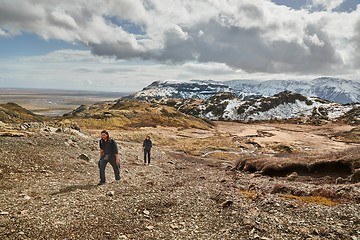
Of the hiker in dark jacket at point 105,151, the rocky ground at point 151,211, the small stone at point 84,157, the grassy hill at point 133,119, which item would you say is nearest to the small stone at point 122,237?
the rocky ground at point 151,211

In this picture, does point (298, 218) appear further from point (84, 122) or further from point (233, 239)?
point (84, 122)

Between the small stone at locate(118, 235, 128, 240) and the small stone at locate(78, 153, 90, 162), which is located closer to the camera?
the small stone at locate(118, 235, 128, 240)

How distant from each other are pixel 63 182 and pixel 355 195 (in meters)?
19.4

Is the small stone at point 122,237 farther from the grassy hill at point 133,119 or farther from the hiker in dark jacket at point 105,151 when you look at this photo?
the grassy hill at point 133,119

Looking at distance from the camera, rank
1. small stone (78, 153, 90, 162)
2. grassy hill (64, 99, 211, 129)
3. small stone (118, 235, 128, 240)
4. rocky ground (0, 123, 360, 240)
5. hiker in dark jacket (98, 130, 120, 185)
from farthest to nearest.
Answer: grassy hill (64, 99, 211, 129) → small stone (78, 153, 90, 162) → hiker in dark jacket (98, 130, 120, 185) → rocky ground (0, 123, 360, 240) → small stone (118, 235, 128, 240)

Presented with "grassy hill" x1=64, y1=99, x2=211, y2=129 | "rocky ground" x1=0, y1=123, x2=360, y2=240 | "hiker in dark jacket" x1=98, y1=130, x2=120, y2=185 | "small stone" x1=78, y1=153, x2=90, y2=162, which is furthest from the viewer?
"grassy hill" x1=64, y1=99, x2=211, y2=129

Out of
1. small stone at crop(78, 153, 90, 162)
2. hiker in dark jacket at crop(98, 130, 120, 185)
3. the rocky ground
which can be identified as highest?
hiker in dark jacket at crop(98, 130, 120, 185)

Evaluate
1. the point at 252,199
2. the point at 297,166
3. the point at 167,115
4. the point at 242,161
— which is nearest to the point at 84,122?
the point at 167,115

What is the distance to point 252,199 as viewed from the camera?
63.2ft

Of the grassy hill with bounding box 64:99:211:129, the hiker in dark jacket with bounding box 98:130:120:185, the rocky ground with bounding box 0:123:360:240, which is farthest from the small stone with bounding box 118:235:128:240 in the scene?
the grassy hill with bounding box 64:99:211:129

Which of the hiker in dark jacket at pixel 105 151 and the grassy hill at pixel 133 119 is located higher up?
the hiker in dark jacket at pixel 105 151

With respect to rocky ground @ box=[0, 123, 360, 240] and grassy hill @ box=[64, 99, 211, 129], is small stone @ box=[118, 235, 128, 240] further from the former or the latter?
grassy hill @ box=[64, 99, 211, 129]

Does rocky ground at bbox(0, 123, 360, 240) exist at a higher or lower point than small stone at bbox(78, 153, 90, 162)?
higher

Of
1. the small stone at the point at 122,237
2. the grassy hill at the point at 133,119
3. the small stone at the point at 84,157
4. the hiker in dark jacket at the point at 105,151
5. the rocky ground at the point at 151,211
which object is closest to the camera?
the small stone at the point at 122,237
